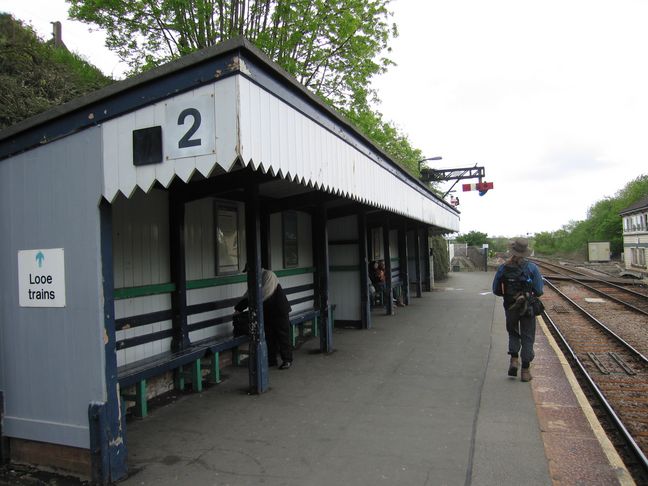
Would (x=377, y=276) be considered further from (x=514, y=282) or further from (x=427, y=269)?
(x=427, y=269)

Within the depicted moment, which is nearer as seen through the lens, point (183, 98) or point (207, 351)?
point (183, 98)

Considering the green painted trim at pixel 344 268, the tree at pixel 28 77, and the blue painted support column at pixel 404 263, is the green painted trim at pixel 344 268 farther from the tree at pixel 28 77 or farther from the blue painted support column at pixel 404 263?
the tree at pixel 28 77

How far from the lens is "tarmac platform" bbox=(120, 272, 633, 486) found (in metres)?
3.49

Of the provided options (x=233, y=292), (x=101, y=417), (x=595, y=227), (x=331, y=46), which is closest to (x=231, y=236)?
(x=233, y=292)

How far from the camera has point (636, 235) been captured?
150 feet

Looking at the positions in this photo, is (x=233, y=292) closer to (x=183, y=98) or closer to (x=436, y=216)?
(x=183, y=98)

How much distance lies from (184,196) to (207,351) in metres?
1.90

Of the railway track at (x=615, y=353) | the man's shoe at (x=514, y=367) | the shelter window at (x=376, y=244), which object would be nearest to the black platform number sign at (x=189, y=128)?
the railway track at (x=615, y=353)

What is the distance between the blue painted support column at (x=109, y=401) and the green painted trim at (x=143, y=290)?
1.23 m

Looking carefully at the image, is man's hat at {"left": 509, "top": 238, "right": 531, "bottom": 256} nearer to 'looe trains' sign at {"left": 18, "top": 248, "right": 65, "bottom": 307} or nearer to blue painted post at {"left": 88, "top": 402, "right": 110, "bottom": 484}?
blue painted post at {"left": 88, "top": 402, "right": 110, "bottom": 484}

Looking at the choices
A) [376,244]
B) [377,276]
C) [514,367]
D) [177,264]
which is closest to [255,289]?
[177,264]

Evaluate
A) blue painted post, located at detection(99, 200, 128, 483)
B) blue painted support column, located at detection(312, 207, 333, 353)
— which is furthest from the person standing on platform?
blue painted post, located at detection(99, 200, 128, 483)

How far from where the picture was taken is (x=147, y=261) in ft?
17.1

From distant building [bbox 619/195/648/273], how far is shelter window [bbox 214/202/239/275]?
4326 cm
